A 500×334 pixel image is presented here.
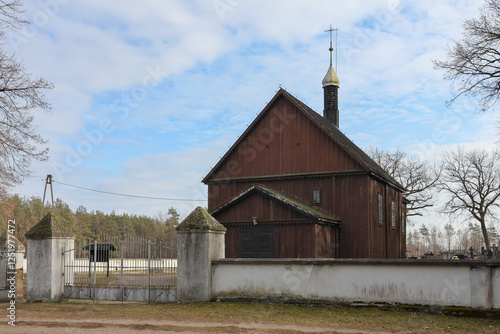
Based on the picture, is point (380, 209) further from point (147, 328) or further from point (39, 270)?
point (147, 328)

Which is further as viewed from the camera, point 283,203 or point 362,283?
point 283,203

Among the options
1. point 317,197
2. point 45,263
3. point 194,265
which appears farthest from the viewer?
point 317,197

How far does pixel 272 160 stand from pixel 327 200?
3.99 meters

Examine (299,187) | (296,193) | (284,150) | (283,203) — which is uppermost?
(284,150)

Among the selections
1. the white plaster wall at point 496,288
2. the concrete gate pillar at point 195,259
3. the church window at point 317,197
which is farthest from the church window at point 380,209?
the white plaster wall at point 496,288

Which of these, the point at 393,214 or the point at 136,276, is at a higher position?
the point at 393,214

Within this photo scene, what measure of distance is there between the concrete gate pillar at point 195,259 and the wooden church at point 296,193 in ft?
25.8

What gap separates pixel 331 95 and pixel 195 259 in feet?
86.4

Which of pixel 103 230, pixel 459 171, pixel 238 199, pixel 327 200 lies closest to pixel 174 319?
pixel 238 199

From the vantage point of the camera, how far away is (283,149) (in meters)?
28.1

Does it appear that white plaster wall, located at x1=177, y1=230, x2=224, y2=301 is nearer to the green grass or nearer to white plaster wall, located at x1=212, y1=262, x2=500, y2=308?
white plaster wall, located at x1=212, y1=262, x2=500, y2=308

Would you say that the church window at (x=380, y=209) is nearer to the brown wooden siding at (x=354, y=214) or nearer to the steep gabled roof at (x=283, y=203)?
the brown wooden siding at (x=354, y=214)

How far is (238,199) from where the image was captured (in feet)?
80.1

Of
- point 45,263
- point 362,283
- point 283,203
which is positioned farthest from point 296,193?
point 45,263
